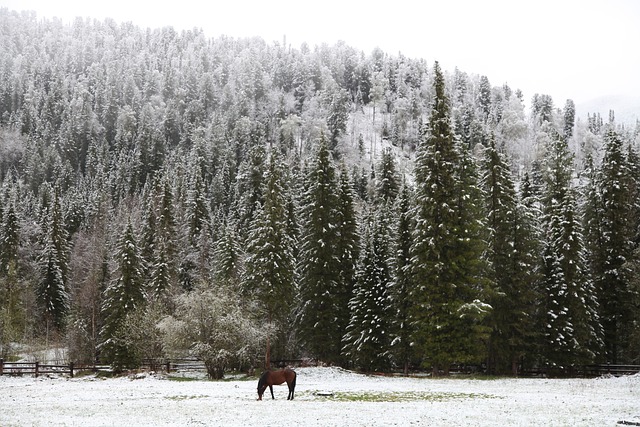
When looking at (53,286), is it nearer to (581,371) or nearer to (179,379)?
(179,379)

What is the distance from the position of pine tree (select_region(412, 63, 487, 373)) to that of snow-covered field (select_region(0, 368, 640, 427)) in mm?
5378

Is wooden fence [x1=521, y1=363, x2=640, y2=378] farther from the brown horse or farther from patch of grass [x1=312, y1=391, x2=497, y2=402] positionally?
the brown horse

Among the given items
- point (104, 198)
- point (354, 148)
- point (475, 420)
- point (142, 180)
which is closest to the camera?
point (475, 420)

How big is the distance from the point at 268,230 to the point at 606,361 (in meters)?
29.1

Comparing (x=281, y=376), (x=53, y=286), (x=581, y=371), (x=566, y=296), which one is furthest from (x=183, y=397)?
(x=53, y=286)

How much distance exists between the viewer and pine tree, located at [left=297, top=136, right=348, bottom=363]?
47781 mm

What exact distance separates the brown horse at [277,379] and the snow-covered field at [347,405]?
507 mm

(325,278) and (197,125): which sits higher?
(197,125)

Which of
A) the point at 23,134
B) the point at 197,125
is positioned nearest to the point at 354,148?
the point at 197,125

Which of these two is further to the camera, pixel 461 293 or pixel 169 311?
pixel 169 311

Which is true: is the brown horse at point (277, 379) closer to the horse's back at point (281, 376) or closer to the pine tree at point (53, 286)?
the horse's back at point (281, 376)

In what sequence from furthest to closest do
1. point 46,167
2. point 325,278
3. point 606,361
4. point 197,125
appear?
point 197,125 < point 46,167 < point 325,278 < point 606,361

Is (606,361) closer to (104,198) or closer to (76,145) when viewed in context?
(104,198)

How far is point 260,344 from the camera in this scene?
46.3 metres
